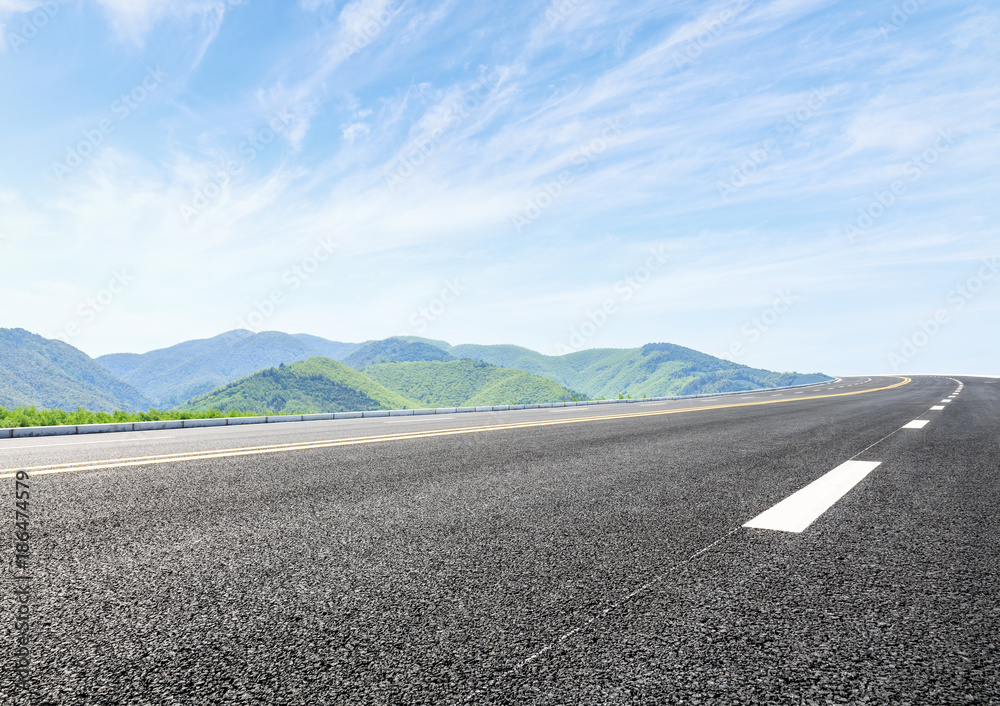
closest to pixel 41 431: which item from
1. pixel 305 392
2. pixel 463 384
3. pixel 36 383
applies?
pixel 305 392

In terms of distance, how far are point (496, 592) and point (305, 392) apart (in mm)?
124726

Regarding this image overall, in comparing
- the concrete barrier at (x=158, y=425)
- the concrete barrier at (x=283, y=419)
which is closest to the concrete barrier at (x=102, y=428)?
the concrete barrier at (x=158, y=425)

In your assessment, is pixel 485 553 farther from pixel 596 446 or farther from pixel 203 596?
pixel 596 446

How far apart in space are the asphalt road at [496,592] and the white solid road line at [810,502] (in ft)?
0.35

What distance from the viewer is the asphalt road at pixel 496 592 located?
5.08 feet

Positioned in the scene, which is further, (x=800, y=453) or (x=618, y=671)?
(x=800, y=453)

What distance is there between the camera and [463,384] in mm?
150750

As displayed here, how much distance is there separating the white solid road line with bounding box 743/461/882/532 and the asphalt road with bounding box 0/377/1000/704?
11 cm

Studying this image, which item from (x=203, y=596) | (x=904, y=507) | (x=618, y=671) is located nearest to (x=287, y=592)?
(x=203, y=596)

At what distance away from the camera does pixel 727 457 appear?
6242 mm

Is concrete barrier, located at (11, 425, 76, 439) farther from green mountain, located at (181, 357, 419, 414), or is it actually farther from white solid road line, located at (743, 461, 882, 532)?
green mountain, located at (181, 357, 419, 414)

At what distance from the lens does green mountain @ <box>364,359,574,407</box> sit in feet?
423

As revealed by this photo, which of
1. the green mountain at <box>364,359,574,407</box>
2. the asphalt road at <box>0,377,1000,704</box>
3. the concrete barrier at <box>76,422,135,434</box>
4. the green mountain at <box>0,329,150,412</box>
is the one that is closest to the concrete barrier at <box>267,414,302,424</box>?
the concrete barrier at <box>76,422,135,434</box>

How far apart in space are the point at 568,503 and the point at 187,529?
2.26 meters
